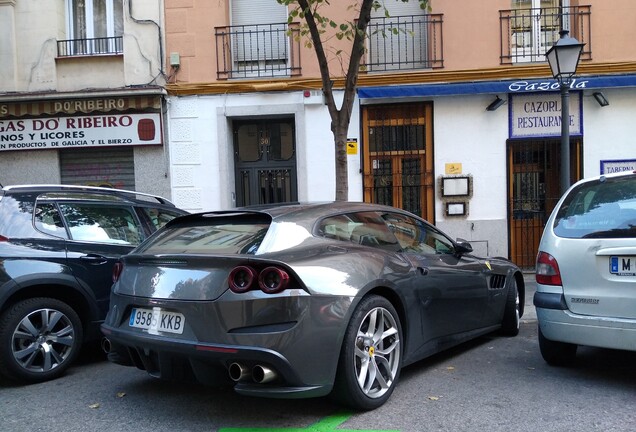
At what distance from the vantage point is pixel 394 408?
12.9 feet

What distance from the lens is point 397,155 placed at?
11.2 m

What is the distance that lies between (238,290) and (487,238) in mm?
8428

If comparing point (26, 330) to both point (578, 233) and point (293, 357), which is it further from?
point (578, 233)

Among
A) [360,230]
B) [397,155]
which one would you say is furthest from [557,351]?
[397,155]

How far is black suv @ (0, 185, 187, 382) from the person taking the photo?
457 cm

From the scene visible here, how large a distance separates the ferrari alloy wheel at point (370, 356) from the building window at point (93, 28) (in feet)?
31.8

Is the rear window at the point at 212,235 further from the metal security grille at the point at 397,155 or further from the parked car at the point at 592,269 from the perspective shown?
the metal security grille at the point at 397,155

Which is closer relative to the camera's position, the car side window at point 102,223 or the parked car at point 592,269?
the parked car at point 592,269

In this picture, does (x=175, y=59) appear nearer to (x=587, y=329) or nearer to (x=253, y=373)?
(x=253, y=373)

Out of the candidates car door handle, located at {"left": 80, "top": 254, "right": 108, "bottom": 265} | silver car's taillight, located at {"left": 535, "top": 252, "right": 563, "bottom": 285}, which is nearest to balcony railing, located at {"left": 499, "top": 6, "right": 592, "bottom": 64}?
silver car's taillight, located at {"left": 535, "top": 252, "right": 563, "bottom": 285}

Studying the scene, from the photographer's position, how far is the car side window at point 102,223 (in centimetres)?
520

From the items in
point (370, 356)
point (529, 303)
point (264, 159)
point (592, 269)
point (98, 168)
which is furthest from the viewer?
point (264, 159)

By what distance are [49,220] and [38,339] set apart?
104cm

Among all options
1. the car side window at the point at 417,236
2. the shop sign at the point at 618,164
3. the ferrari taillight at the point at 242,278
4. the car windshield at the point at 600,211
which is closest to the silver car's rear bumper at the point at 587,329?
the car windshield at the point at 600,211
